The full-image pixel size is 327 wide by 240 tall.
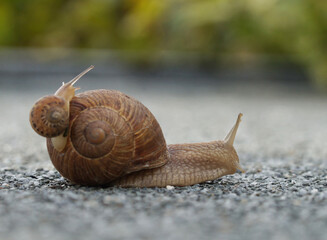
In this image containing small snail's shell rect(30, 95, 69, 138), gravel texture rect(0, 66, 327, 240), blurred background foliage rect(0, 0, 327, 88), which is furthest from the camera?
blurred background foliage rect(0, 0, 327, 88)

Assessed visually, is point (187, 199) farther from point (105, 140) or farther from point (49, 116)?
point (49, 116)

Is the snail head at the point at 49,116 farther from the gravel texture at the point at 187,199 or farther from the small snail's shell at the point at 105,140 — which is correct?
the gravel texture at the point at 187,199

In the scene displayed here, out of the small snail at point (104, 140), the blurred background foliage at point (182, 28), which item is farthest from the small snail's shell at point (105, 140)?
the blurred background foliage at point (182, 28)

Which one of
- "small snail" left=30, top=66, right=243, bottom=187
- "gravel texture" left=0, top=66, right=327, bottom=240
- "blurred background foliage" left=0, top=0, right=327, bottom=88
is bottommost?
"gravel texture" left=0, top=66, right=327, bottom=240

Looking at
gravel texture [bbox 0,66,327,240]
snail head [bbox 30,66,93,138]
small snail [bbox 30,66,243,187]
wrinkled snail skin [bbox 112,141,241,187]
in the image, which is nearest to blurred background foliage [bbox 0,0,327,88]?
gravel texture [bbox 0,66,327,240]

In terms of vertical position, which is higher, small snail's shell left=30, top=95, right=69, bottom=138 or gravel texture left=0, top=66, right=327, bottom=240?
small snail's shell left=30, top=95, right=69, bottom=138

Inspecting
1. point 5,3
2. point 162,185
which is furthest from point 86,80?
point 162,185

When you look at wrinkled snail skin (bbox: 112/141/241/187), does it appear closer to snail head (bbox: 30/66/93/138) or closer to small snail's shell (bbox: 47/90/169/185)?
small snail's shell (bbox: 47/90/169/185)
